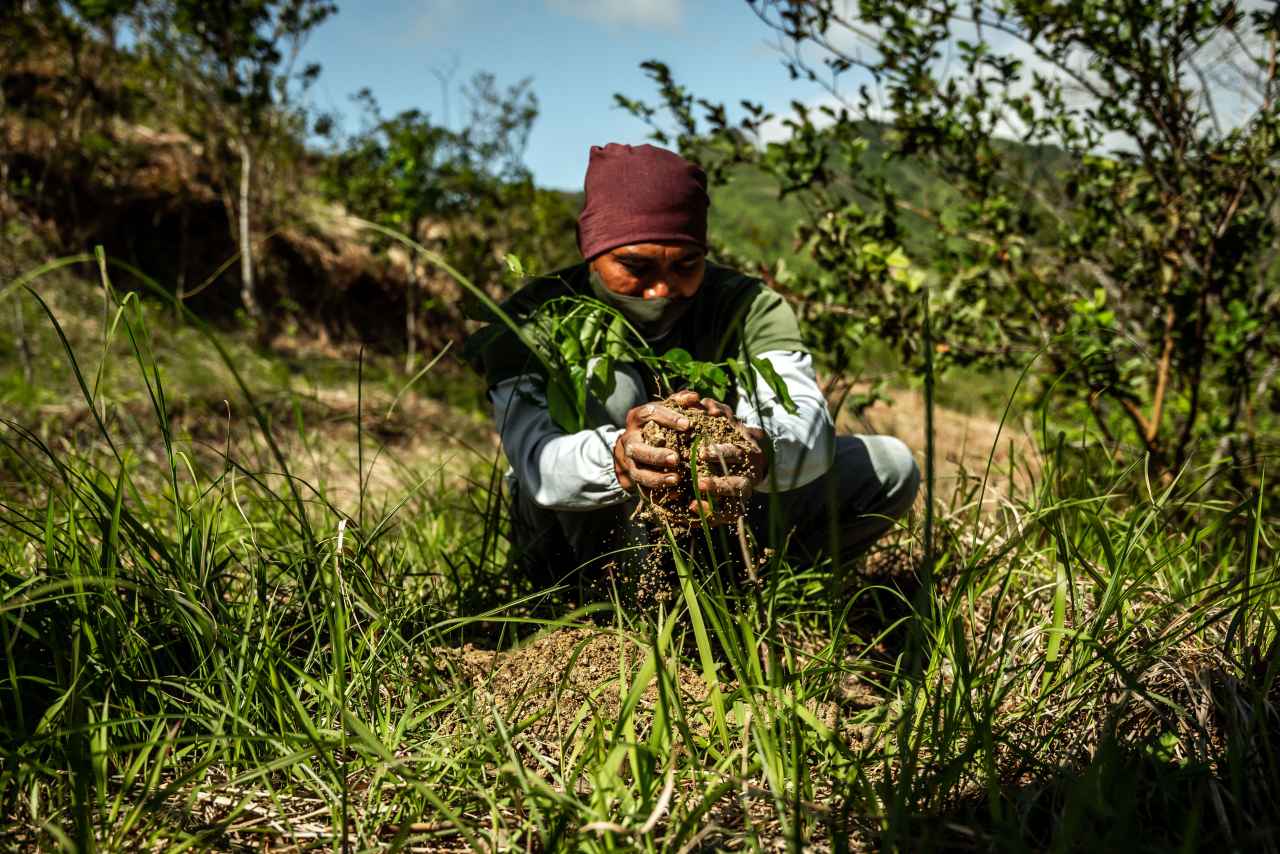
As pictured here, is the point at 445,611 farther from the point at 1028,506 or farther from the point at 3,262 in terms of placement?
the point at 3,262

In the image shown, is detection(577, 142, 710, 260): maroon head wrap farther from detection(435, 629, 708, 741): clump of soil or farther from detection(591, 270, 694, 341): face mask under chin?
detection(435, 629, 708, 741): clump of soil

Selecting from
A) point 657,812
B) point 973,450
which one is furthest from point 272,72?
point 657,812

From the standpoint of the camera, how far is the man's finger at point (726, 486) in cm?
131

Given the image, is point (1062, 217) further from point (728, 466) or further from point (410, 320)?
point (410, 320)

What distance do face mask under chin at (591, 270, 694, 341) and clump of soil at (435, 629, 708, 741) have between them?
710mm

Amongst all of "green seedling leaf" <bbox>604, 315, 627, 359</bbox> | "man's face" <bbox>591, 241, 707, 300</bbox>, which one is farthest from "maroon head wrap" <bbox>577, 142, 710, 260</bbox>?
"green seedling leaf" <bbox>604, 315, 627, 359</bbox>

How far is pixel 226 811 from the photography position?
3.46 feet

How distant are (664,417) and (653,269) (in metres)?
0.53

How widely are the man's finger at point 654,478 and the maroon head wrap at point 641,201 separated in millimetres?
605

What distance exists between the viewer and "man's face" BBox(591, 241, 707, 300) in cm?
173

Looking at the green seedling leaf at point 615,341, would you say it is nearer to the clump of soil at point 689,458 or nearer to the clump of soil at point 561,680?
the clump of soil at point 689,458

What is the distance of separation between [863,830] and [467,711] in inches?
22.4

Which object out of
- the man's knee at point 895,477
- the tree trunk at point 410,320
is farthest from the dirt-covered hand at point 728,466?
the tree trunk at point 410,320

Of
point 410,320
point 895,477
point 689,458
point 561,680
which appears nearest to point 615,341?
point 689,458
